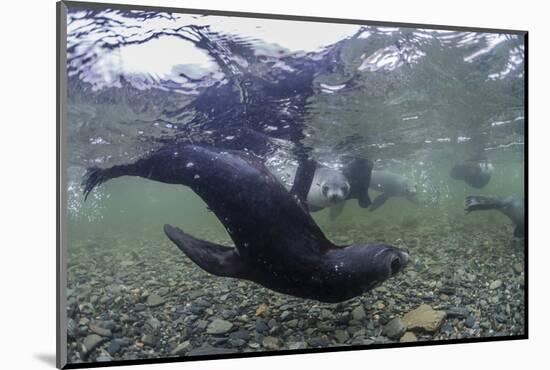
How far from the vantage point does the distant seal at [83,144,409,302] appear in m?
4.52

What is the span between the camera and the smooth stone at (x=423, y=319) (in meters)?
4.92

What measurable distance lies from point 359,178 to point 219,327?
4.57ft

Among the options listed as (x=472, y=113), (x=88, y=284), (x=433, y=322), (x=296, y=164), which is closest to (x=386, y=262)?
(x=433, y=322)

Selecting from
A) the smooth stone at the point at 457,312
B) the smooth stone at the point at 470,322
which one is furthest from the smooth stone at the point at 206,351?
the smooth stone at the point at 470,322

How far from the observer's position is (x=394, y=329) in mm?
4875

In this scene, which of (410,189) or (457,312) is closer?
(410,189)

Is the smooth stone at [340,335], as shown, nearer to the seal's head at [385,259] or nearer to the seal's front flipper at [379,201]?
the seal's head at [385,259]

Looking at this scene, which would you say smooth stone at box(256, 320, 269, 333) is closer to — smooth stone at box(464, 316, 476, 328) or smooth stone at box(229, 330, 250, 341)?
smooth stone at box(229, 330, 250, 341)

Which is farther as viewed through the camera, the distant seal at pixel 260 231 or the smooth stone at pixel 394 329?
the smooth stone at pixel 394 329

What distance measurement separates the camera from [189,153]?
455 centimetres

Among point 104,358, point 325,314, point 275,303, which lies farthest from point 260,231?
point 104,358

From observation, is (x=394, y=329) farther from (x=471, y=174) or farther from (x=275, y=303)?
(x=471, y=174)

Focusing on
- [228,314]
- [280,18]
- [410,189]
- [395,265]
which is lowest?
[228,314]

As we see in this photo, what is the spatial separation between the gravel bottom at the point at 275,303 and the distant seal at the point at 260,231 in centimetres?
8
